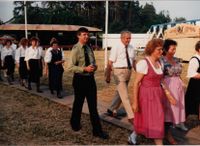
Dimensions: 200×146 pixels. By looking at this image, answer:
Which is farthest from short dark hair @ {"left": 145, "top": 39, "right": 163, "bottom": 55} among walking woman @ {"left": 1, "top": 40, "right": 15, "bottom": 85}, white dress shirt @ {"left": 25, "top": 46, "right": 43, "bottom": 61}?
walking woman @ {"left": 1, "top": 40, "right": 15, "bottom": 85}

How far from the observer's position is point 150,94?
540 cm

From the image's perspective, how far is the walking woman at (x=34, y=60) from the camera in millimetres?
11344

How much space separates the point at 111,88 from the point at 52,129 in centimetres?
532

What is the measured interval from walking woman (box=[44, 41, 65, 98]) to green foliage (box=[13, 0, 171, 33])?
37439 mm

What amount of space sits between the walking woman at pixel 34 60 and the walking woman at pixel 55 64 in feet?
2.69

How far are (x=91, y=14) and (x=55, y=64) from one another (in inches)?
1854

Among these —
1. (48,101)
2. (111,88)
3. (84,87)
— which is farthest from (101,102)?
(84,87)

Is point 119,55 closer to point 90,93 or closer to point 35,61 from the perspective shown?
point 90,93

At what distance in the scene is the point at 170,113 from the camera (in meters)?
6.04

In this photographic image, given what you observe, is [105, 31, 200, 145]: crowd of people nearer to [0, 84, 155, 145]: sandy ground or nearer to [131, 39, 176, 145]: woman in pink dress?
[131, 39, 176, 145]: woman in pink dress

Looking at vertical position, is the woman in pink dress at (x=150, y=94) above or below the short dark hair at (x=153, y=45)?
below

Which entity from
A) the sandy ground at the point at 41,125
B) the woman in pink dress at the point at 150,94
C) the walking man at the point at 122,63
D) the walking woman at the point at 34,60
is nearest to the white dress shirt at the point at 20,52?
the walking woman at the point at 34,60

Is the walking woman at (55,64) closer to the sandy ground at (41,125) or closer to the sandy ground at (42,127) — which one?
the sandy ground at (41,125)

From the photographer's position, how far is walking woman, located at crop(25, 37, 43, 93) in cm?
1134
